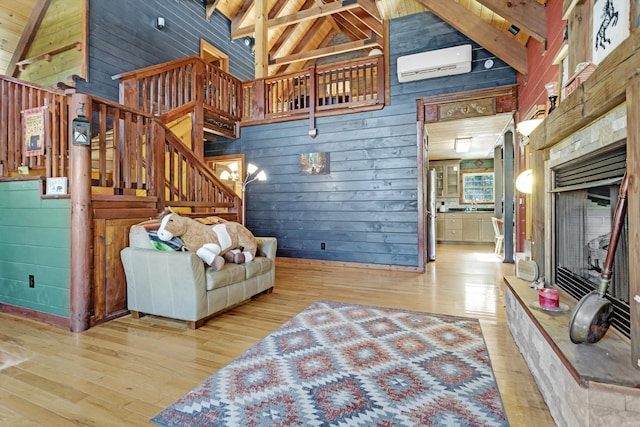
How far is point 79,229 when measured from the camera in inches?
96.4

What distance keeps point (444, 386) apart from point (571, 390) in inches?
23.0

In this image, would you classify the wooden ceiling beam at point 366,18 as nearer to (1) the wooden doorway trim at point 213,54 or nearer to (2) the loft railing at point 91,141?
(1) the wooden doorway trim at point 213,54

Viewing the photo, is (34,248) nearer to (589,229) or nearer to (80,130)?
(80,130)

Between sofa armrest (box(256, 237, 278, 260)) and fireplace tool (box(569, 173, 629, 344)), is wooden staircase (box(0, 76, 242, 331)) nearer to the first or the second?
sofa armrest (box(256, 237, 278, 260))

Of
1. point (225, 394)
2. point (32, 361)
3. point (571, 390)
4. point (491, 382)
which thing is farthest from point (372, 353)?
point (32, 361)

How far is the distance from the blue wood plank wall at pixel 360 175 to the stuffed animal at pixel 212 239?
229 centimetres

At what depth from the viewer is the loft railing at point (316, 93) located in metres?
5.09

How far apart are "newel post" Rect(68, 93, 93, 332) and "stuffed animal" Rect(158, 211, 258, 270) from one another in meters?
0.54

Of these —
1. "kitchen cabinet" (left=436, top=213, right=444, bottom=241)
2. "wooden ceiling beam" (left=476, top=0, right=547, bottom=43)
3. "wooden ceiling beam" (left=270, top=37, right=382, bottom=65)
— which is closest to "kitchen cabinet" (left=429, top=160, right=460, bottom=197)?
"kitchen cabinet" (left=436, top=213, right=444, bottom=241)

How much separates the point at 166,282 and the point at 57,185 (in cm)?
115

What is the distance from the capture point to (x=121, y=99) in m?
4.56

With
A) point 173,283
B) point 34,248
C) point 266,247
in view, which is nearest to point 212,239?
point 173,283

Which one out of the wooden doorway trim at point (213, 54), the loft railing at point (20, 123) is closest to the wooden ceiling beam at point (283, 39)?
the wooden doorway trim at point (213, 54)

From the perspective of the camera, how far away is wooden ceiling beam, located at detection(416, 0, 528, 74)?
13.4 ft
